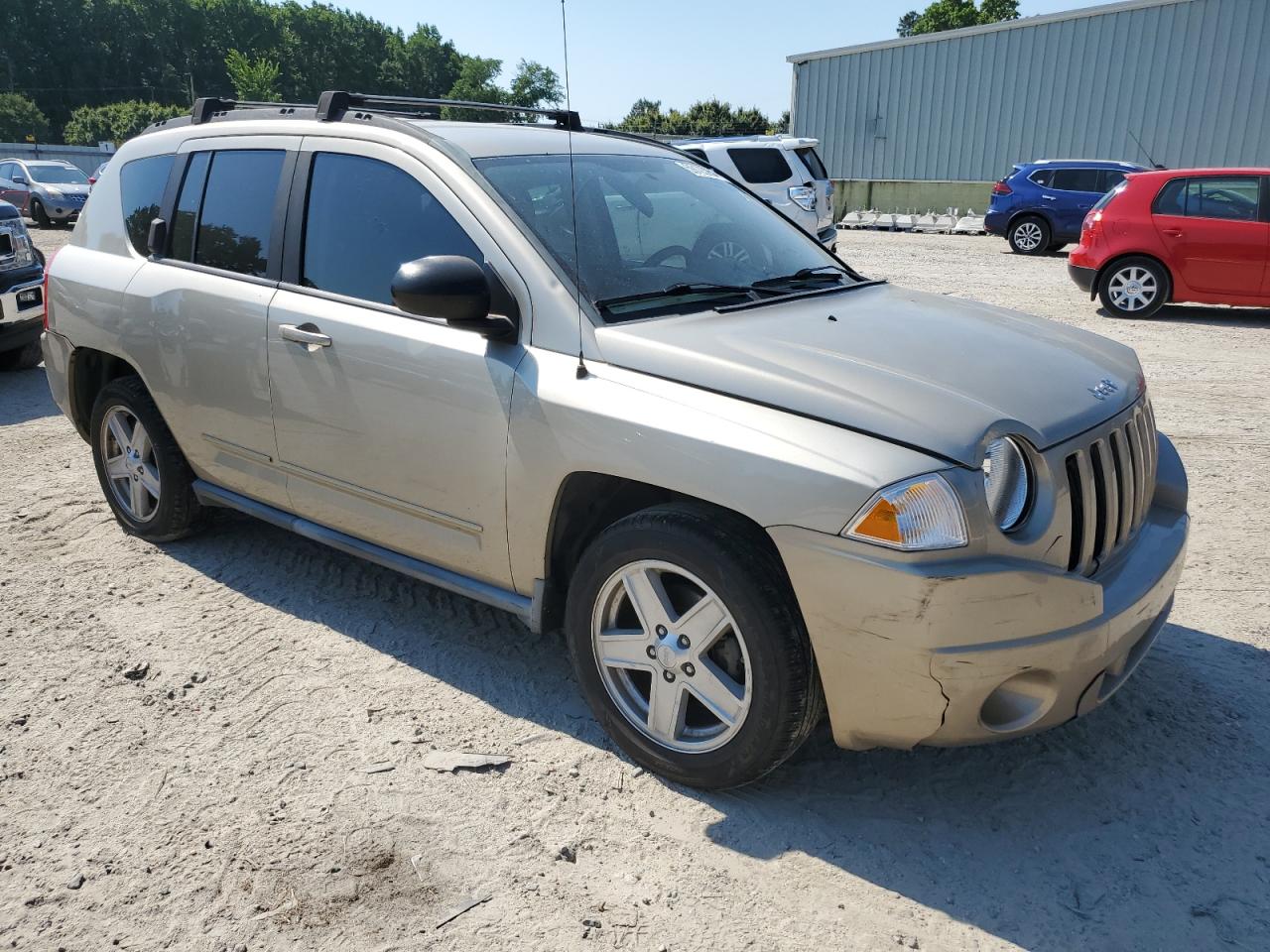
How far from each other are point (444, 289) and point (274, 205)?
132 centimetres

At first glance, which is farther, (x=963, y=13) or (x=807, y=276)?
(x=963, y=13)

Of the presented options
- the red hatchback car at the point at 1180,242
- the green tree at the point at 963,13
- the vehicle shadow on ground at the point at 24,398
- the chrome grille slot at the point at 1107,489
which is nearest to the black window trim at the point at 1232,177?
the red hatchback car at the point at 1180,242

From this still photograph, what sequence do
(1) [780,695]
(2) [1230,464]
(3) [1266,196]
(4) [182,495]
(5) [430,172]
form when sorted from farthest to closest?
1. (3) [1266,196]
2. (2) [1230,464]
3. (4) [182,495]
4. (5) [430,172]
5. (1) [780,695]

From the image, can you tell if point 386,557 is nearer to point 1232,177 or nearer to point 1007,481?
point 1007,481

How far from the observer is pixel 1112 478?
283 centimetres

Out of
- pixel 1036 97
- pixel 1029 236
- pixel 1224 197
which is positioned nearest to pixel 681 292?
pixel 1224 197

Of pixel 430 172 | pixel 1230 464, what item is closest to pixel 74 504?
pixel 430 172

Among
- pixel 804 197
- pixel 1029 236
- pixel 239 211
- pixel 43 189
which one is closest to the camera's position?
pixel 239 211

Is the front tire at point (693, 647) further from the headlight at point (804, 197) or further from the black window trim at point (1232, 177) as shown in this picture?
the headlight at point (804, 197)

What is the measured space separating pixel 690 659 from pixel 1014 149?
29079mm

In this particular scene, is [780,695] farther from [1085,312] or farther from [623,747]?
[1085,312]

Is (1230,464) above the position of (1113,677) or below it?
below

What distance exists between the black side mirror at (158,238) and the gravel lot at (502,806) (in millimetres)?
1438

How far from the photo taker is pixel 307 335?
3.62 m
